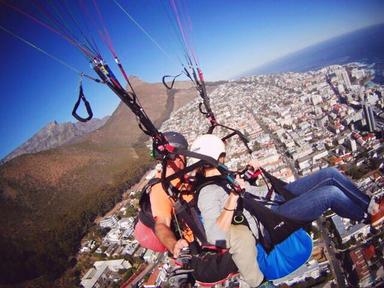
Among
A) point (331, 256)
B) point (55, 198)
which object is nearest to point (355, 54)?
point (331, 256)

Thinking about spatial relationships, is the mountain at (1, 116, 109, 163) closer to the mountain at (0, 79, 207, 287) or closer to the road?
the mountain at (0, 79, 207, 287)

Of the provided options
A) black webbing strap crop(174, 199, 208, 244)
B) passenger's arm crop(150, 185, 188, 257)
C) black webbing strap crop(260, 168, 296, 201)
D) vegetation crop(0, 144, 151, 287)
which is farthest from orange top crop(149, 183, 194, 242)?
vegetation crop(0, 144, 151, 287)

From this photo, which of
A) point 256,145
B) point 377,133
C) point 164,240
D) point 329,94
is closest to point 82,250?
point 256,145

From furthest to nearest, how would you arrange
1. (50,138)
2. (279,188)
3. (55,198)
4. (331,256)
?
(50,138) → (55,198) → (331,256) → (279,188)

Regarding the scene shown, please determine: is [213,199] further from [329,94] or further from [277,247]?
[329,94]

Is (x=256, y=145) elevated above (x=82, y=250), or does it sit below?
above

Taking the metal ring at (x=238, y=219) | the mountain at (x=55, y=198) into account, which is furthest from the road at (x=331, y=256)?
the mountain at (x=55, y=198)

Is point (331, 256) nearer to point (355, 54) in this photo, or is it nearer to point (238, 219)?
point (238, 219)

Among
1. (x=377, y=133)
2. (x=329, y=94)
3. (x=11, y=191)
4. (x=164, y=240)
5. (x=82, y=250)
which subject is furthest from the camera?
(x=11, y=191)
